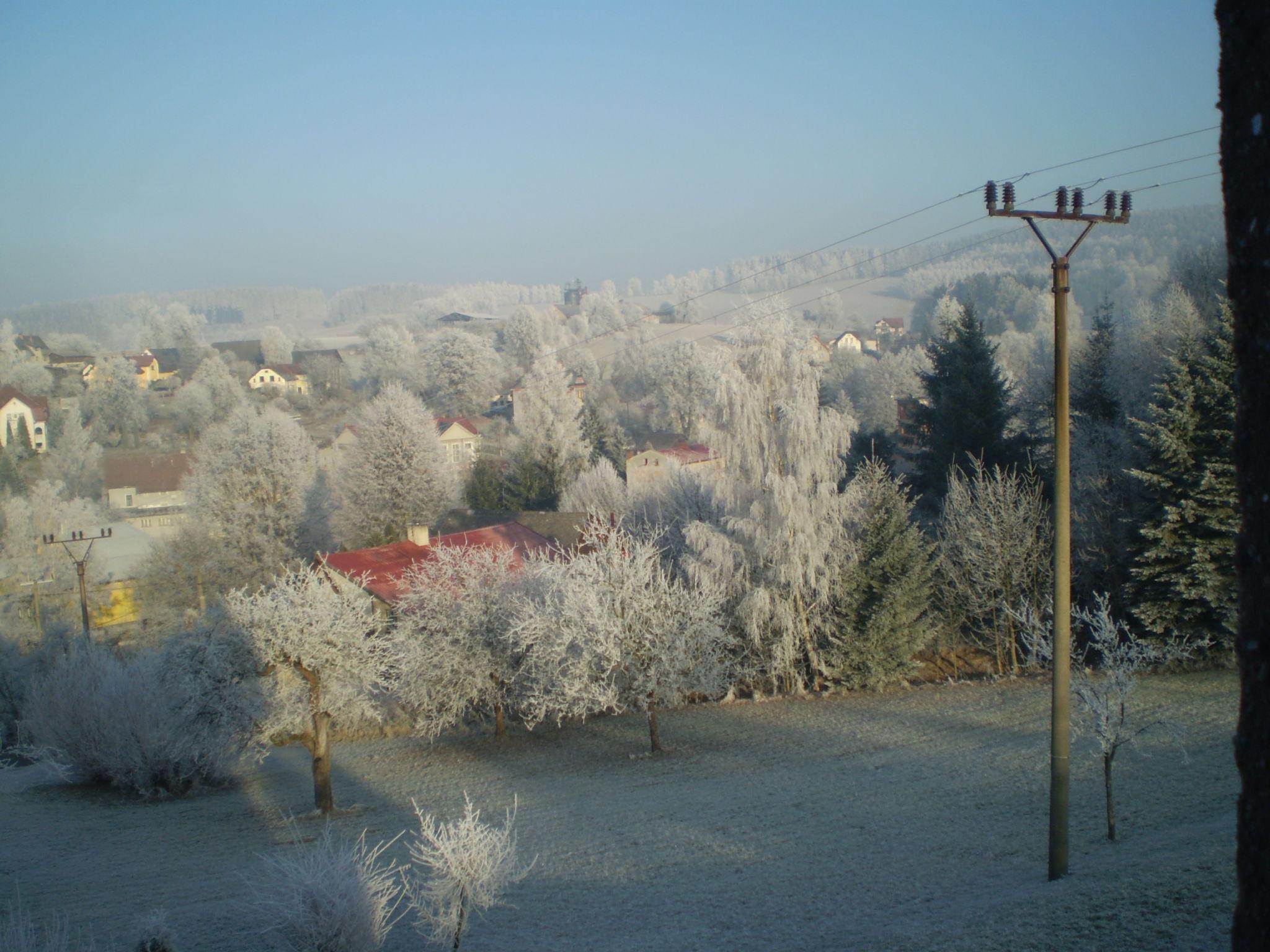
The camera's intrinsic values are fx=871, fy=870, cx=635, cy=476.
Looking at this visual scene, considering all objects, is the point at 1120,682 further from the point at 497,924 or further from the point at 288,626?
the point at 288,626

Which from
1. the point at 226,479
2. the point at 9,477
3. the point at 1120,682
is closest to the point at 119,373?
the point at 9,477

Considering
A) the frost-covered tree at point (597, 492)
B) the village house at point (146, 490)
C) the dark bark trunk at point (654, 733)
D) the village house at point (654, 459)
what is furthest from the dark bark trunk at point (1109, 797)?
the village house at point (146, 490)

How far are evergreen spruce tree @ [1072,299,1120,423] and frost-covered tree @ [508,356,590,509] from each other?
27479mm

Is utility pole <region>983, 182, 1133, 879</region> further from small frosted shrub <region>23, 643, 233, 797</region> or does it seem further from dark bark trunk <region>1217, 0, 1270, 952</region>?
small frosted shrub <region>23, 643, 233, 797</region>

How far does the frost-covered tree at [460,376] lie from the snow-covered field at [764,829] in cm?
6187

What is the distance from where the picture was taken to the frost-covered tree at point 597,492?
4131 cm

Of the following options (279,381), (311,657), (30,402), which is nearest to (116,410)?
(30,402)

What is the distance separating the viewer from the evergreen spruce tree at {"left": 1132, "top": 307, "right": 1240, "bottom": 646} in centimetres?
2072

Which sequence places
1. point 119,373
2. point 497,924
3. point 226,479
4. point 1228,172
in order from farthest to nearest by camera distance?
1. point 119,373
2. point 226,479
3. point 497,924
4. point 1228,172

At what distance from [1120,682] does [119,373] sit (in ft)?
299

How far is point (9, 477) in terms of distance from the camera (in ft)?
181

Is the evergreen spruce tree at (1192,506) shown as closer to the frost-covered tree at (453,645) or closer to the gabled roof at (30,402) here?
the frost-covered tree at (453,645)

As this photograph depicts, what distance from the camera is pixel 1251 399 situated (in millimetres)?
3641

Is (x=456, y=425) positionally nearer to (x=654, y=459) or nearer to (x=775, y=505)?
(x=654, y=459)
